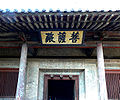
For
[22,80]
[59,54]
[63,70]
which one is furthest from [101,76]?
[22,80]

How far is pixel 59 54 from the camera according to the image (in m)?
7.27

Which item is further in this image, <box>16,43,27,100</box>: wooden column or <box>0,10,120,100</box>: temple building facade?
<box>16,43,27,100</box>: wooden column

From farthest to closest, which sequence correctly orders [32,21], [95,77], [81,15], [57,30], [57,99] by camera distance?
[57,99] → [95,77] → [57,30] → [32,21] → [81,15]

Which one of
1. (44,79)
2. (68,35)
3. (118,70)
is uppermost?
(68,35)

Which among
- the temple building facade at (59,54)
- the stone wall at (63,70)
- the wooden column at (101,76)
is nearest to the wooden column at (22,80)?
the temple building facade at (59,54)

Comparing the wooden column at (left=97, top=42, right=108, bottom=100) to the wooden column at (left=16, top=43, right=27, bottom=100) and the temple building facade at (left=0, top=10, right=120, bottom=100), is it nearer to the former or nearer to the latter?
the temple building facade at (left=0, top=10, right=120, bottom=100)

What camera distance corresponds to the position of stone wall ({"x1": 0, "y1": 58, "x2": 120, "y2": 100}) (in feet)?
22.2

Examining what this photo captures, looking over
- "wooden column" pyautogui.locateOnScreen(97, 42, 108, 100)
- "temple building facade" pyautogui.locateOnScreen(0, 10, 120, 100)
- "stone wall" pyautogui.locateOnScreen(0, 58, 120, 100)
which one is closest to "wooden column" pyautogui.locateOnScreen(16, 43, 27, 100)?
"temple building facade" pyautogui.locateOnScreen(0, 10, 120, 100)

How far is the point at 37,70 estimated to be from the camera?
702cm

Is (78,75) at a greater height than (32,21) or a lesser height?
lesser

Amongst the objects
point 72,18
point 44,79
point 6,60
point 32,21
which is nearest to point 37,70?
point 44,79

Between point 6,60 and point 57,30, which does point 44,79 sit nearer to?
point 6,60

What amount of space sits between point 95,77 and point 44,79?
232 cm

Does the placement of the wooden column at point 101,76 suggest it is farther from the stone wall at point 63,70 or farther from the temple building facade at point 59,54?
the stone wall at point 63,70
